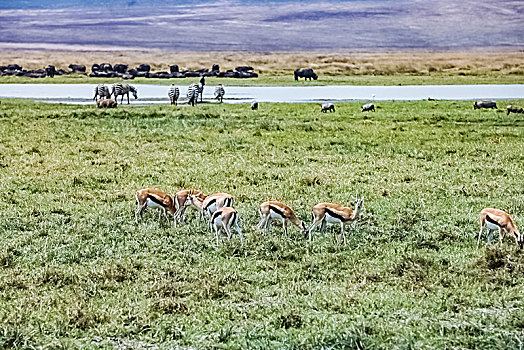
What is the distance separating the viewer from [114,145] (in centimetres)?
1969

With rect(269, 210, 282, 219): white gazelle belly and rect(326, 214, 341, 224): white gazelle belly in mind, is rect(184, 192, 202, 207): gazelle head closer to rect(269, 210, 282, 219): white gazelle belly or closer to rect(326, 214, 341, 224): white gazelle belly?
rect(269, 210, 282, 219): white gazelle belly

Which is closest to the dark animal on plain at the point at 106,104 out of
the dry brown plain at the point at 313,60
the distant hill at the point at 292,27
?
the dry brown plain at the point at 313,60

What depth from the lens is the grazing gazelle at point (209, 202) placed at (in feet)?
34.9

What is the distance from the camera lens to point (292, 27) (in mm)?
152875

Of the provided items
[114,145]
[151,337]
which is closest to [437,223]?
[151,337]

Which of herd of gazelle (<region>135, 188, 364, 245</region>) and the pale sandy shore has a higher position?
the pale sandy shore

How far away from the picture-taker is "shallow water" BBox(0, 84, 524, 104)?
125 feet

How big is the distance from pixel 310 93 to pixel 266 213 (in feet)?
110

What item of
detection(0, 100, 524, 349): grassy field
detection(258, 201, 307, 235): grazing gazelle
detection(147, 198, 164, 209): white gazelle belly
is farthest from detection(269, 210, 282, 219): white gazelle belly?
detection(147, 198, 164, 209): white gazelle belly

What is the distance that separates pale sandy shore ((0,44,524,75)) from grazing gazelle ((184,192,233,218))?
57739 millimetres

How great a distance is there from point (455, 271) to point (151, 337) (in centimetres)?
390

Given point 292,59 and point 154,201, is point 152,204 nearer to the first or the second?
point 154,201

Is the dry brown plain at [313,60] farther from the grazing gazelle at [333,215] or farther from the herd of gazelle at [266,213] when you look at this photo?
the grazing gazelle at [333,215]

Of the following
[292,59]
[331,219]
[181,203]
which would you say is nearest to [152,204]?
[181,203]
